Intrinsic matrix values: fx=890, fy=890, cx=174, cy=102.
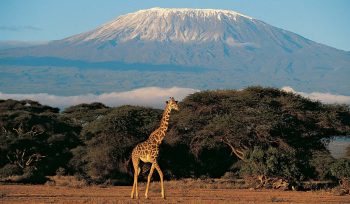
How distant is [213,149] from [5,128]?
11.8 meters

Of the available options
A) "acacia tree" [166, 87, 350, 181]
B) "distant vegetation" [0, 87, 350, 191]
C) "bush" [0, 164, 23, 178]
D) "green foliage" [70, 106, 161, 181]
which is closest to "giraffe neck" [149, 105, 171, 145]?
"distant vegetation" [0, 87, 350, 191]

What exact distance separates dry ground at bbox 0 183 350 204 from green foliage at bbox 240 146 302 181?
141 cm

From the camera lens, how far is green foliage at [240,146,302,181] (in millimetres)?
36869

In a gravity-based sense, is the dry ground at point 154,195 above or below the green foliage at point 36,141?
below

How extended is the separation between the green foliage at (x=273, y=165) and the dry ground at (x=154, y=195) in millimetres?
1409

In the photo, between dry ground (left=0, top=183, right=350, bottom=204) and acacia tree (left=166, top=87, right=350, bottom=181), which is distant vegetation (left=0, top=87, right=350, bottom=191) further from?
dry ground (left=0, top=183, right=350, bottom=204)

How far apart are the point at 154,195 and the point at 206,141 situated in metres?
12.6

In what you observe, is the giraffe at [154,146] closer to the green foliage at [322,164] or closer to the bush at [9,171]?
the bush at [9,171]

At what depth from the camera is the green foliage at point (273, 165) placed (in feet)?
121

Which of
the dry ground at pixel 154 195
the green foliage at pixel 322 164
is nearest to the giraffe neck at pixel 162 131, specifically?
the dry ground at pixel 154 195

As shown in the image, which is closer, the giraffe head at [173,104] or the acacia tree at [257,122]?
the giraffe head at [173,104]

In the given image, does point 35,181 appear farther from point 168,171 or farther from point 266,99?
point 266,99

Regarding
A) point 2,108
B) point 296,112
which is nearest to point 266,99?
point 296,112

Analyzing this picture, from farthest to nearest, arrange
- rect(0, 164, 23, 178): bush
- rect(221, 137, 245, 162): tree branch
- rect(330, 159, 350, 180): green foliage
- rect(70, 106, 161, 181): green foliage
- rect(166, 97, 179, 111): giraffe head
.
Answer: rect(221, 137, 245, 162): tree branch
rect(70, 106, 161, 181): green foliage
rect(0, 164, 23, 178): bush
rect(330, 159, 350, 180): green foliage
rect(166, 97, 179, 111): giraffe head
